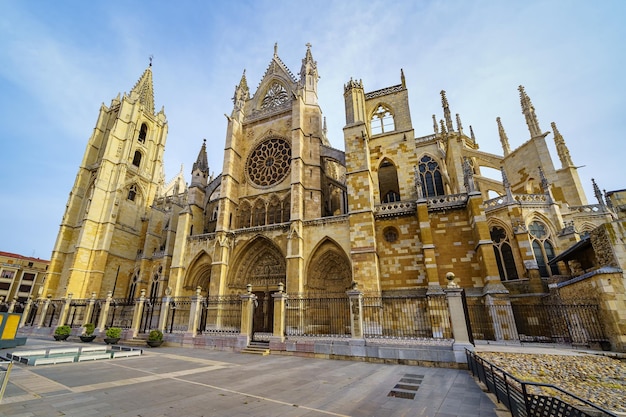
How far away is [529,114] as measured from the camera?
19531 mm

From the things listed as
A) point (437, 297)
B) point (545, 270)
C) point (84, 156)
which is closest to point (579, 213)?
point (545, 270)

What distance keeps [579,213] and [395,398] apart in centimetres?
1946

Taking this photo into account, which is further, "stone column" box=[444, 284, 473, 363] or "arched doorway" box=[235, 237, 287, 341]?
"arched doorway" box=[235, 237, 287, 341]

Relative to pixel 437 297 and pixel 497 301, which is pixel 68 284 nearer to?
pixel 437 297

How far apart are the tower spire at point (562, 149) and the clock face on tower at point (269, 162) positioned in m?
18.6

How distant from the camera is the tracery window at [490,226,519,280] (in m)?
14.9

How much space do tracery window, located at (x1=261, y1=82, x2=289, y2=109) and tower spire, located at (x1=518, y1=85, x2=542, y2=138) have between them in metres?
18.1

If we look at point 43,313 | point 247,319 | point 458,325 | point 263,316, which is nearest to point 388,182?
point 263,316

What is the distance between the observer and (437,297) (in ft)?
40.2

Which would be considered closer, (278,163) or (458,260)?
(458,260)

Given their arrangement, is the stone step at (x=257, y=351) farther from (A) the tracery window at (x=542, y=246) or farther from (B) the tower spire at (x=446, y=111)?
(B) the tower spire at (x=446, y=111)

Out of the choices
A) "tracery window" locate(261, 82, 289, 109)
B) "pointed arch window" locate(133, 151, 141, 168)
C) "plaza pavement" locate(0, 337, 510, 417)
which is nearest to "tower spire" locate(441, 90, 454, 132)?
"tracery window" locate(261, 82, 289, 109)

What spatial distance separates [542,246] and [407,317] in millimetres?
9035

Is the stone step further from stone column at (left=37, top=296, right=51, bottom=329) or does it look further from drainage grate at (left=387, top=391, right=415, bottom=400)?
stone column at (left=37, top=296, right=51, bottom=329)
